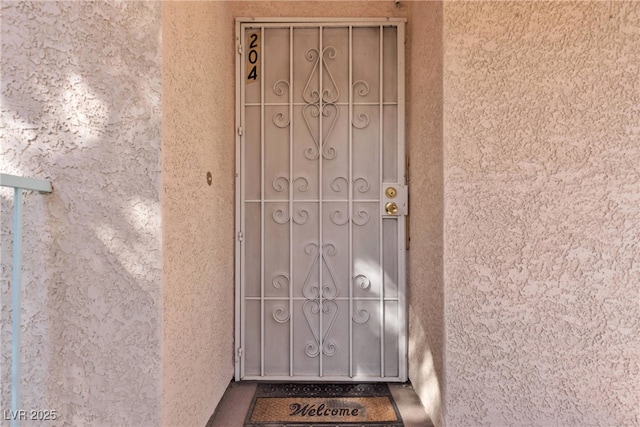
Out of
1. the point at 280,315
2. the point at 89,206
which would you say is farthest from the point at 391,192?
the point at 89,206

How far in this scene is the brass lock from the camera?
3.37 metres

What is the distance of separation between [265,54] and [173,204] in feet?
6.72

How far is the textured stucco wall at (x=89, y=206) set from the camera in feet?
6.56

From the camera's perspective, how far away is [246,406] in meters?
2.98

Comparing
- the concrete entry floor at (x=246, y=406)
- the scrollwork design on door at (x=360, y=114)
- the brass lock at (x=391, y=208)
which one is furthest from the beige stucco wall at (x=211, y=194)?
the scrollwork design on door at (x=360, y=114)

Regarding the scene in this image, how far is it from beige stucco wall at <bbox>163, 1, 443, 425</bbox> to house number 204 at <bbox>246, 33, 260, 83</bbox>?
0.16 meters

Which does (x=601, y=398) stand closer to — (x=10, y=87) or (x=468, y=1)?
(x=468, y=1)

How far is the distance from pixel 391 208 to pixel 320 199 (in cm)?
69

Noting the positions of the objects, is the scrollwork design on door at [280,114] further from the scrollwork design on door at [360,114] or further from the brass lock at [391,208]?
the brass lock at [391,208]

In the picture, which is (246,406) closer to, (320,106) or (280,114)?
(280,114)

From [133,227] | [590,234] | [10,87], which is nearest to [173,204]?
[133,227]

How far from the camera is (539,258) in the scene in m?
2.38

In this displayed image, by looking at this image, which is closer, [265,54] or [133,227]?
[133,227]

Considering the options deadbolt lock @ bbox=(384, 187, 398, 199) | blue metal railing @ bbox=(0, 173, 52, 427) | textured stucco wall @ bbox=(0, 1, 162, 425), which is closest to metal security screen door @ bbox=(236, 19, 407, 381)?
deadbolt lock @ bbox=(384, 187, 398, 199)
